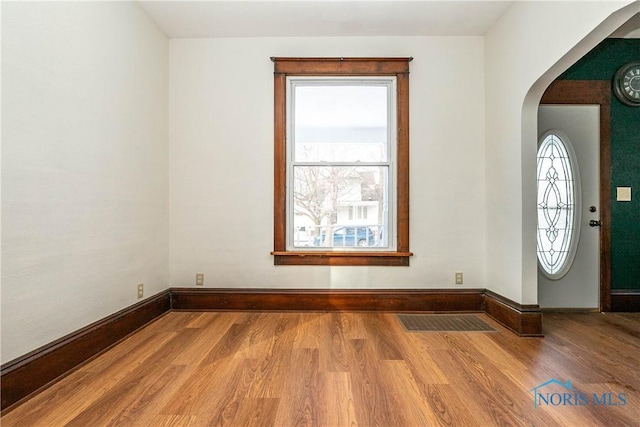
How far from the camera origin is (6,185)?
167cm

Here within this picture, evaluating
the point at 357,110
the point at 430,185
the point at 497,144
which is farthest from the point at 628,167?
the point at 357,110

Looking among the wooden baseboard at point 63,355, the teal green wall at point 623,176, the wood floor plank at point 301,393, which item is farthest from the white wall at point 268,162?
the teal green wall at point 623,176

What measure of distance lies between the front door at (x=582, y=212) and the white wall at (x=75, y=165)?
3.70 meters

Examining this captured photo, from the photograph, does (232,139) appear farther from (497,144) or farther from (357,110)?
(497,144)

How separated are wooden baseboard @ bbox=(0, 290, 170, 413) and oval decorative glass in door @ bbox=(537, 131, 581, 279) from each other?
3.71 m

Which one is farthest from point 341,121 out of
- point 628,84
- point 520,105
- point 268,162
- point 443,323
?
point 628,84

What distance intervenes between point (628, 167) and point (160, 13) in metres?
4.63

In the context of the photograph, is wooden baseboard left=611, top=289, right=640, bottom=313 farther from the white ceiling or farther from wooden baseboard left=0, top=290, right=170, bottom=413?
wooden baseboard left=0, top=290, right=170, bottom=413

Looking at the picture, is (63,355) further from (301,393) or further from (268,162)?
(268,162)

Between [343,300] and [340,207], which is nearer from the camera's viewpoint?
[343,300]

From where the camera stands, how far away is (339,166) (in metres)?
3.39

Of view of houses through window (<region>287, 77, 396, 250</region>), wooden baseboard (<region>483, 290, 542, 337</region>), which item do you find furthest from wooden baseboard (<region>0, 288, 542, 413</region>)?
view of houses through window (<region>287, 77, 396, 250</region>)

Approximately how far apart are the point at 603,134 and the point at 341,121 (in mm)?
2554

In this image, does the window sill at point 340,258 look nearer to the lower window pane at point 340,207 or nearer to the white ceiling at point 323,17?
the lower window pane at point 340,207
